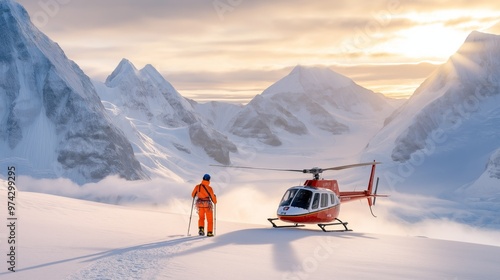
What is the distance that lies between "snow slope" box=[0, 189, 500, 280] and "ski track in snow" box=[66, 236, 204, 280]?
0.02 m

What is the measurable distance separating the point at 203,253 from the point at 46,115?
147 m

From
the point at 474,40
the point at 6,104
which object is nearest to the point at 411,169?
the point at 474,40

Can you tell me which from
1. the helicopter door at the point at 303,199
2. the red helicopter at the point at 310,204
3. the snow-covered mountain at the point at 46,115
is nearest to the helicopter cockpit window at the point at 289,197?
the red helicopter at the point at 310,204

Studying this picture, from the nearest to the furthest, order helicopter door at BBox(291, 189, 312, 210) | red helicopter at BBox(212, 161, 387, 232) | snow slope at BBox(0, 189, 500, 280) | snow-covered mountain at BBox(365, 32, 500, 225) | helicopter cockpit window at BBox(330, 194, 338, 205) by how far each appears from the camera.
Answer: snow slope at BBox(0, 189, 500, 280) → red helicopter at BBox(212, 161, 387, 232) → helicopter door at BBox(291, 189, 312, 210) → helicopter cockpit window at BBox(330, 194, 338, 205) → snow-covered mountain at BBox(365, 32, 500, 225)

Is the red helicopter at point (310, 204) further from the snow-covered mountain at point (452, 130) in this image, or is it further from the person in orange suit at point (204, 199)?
the snow-covered mountain at point (452, 130)

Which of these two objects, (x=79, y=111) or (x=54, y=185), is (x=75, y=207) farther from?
(x=79, y=111)

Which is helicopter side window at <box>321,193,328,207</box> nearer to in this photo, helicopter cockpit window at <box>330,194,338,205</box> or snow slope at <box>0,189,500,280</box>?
helicopter cockpit window at <box>330,194,338,205</box>

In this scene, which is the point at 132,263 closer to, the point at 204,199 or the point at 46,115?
the point at 204,199

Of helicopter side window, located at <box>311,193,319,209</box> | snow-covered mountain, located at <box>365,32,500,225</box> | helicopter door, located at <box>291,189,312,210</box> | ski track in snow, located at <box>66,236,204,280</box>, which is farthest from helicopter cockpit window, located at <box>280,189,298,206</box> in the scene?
snow-covered mountain, located at <box>365,32,500,225</box>

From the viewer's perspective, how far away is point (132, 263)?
10.4m

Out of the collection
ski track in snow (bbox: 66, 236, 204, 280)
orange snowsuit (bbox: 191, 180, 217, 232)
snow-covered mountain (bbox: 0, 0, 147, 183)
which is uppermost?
snow-covered mountain (bbox: 0, 0, 147, 183)

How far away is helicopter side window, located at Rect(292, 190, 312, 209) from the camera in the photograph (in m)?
21.4

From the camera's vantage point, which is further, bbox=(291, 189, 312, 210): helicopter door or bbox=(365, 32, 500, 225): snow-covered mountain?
bbox=(365, 32, 500, 225): snow-covered mountain

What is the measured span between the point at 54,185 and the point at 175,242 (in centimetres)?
12379
